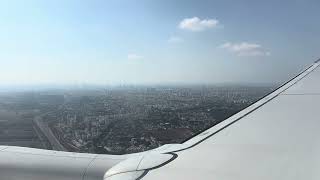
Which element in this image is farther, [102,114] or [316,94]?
[102,114]

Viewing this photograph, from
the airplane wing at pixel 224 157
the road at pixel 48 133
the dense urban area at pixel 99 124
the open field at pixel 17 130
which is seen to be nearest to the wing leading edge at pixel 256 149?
the airplane wing at pixel 224 157

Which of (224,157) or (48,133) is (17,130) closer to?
(48,133)

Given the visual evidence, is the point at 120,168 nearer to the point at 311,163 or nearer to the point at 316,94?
the point at 311,163

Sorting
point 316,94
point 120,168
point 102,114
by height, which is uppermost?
point 316,94

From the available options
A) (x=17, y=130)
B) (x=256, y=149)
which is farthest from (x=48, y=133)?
(x=256, y=149)

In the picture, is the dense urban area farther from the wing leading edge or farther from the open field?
the wing leading edge

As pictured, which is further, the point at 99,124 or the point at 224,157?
the point at 99,124

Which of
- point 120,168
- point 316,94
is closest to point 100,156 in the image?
point 120,168

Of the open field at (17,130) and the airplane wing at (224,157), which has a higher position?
the airplane wing at (224,157)

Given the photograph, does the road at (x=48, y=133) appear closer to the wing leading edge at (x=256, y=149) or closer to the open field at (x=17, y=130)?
the open field at (x=17, y=130)
